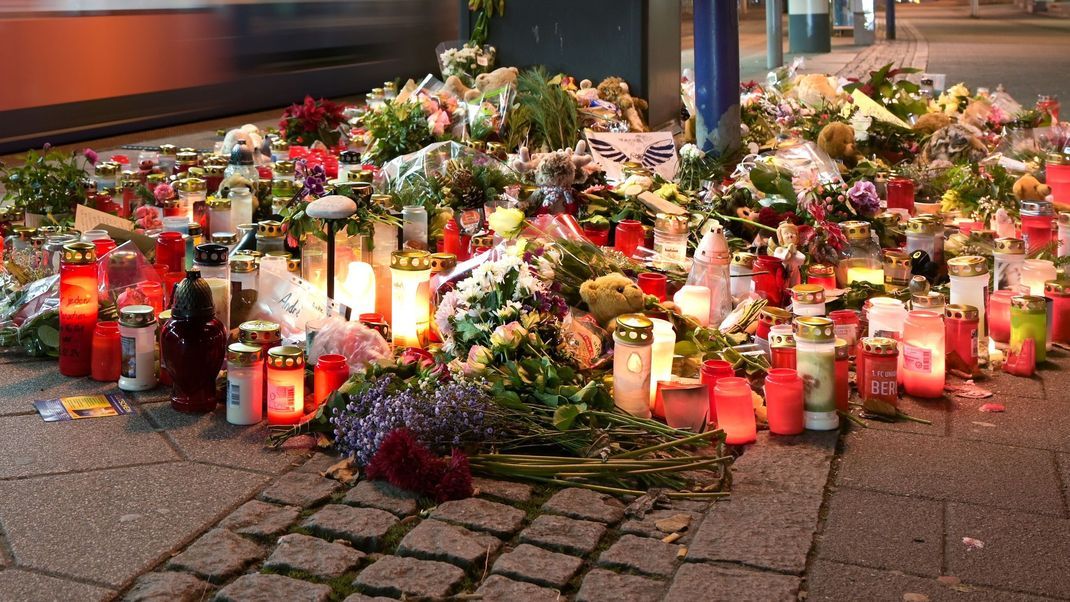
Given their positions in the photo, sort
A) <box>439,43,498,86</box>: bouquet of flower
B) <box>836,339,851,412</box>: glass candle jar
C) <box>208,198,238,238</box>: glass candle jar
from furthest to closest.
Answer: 1. <box>439,43,498,86</box>: bouquet of flower
2. <box>208,198,238,238</box>: glass candle jar
3. <box>836,339,851,412</box>: glass candle jar

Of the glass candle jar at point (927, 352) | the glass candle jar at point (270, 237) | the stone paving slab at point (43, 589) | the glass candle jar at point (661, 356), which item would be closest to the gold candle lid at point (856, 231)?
the glass candle jar at point (927, 352)

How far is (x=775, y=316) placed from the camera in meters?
4.39

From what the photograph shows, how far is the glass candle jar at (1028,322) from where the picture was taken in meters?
4.43

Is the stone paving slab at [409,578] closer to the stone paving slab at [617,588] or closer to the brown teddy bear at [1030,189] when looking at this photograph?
the stone paving slab at [617,588]

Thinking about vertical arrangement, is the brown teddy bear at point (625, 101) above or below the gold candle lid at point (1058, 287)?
above

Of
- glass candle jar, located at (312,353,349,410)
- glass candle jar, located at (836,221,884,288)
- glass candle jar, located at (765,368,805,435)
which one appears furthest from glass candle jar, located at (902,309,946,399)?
glass candle jar, located at (312,353,349,410)

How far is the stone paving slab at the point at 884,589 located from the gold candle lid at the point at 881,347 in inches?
47.7

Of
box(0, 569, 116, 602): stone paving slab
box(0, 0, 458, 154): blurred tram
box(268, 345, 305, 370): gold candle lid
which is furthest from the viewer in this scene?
box(0, 0, 458, 154): blurred tram

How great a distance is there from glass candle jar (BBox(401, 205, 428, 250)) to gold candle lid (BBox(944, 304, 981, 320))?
2.08 metres

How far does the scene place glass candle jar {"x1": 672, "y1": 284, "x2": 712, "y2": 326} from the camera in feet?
15.2

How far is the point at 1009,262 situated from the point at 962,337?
775 millimetres

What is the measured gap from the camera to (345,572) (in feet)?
9.52

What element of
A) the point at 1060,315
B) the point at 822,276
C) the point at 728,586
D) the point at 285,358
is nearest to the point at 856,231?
the point at 822,276

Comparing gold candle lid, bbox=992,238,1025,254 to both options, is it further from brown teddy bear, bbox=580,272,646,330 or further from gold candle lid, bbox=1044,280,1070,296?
brown teddy bear, bbox=580,272,646,330
